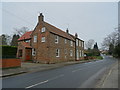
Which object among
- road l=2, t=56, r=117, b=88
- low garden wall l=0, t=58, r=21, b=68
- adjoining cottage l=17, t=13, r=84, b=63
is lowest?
road l=2, t=56, r=117, b=88

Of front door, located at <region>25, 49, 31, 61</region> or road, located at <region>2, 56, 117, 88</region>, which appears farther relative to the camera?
front door, located at <region>25, 49, 31, 61</region>

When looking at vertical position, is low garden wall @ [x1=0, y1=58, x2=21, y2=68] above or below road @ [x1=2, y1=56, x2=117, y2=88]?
above

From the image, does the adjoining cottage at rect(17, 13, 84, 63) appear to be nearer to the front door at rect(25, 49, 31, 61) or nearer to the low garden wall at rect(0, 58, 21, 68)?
the front door at rect(25, 49, 31, 61)

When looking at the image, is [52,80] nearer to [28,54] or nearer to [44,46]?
[44,46]

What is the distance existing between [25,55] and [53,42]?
22.3 feet

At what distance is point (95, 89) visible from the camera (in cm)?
635

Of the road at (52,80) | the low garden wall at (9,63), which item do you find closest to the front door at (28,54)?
the low garden wall at (9,63)

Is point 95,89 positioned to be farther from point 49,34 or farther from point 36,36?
point 36,36

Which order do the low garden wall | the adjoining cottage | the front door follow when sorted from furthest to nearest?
the front door
the adjoining cottage
the low garden wall

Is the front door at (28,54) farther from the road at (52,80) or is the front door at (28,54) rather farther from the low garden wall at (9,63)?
the road at (52,80)

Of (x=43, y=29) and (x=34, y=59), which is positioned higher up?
(x=43, y=29)

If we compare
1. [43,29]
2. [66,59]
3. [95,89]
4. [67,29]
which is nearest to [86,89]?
[95,89]

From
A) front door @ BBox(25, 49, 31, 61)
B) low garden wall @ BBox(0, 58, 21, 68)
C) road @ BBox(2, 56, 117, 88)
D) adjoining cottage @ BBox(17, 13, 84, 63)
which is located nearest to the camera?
road @ BBox(2, 56, 117, 88)

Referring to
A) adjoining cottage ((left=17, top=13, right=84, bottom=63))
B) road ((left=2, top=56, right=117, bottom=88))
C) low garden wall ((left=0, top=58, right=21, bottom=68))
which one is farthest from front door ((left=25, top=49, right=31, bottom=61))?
road ((left=2, top=56, right=117, bottom=88))
